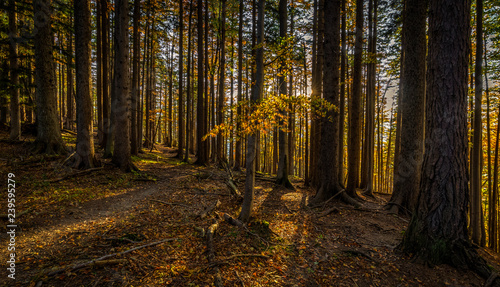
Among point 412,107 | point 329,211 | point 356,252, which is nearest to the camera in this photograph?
point 356,252

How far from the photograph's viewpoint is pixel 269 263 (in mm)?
4047

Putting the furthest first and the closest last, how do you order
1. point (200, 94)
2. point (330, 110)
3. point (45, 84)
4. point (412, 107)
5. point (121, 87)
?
point (200, 94) < point (121, 87) < point (45, 84) < point (330, 110) < point (412, 107)

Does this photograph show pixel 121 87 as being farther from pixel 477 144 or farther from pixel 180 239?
pixel 477 144

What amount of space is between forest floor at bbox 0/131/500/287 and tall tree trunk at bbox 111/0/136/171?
145 cm

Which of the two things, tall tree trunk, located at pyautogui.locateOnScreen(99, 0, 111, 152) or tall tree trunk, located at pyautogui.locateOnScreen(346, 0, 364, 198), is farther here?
tall tree trunk, located at pyautogui.locateOnScreen(99, 0, 111, 152)

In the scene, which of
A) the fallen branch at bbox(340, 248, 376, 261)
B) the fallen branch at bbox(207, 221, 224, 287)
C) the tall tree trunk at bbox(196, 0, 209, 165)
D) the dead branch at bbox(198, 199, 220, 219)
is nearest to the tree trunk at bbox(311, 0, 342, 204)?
the fallen branch at bbox(340, 248, 376, 261)

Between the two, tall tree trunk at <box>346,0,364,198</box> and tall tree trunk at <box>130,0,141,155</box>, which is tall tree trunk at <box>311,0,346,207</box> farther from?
tall tree trunk at <box>130,0,141,155</box>

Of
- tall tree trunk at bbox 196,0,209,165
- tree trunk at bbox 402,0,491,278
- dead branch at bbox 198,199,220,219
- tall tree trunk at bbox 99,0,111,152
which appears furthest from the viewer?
tall tree trunk at bbox 196,0,209,165

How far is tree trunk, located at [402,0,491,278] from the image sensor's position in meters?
4.01

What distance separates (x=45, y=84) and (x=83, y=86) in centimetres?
189

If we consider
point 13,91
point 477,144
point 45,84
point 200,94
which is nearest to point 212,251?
point 45,84

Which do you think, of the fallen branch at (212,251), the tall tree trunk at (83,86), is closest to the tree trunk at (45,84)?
the tall tree trunk at (83,86)

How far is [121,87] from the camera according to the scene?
346 inches

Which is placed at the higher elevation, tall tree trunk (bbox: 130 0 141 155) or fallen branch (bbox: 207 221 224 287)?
tall tree trunk (bbox: 130 0 141 155)
